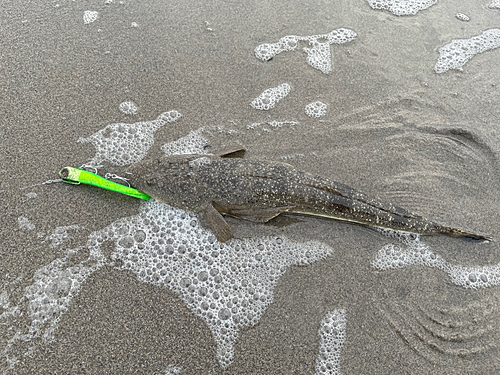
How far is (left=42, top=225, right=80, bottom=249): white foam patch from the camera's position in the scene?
2.91m

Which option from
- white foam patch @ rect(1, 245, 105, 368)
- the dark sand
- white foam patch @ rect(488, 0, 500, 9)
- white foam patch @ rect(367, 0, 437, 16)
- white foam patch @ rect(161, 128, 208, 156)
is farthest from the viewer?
white foam patch @ rect(488, 0, 500, 9)

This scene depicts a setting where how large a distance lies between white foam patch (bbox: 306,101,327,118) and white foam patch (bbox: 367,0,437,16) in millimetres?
2230

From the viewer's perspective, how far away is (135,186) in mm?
3184

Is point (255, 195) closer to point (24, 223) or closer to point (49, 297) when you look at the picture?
point (49, 297)

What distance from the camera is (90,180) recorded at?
312cm

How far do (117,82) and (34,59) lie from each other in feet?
3.44

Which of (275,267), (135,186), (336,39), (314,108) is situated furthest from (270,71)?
(275,267)

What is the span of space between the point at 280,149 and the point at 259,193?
75cm

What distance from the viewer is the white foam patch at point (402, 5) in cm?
488

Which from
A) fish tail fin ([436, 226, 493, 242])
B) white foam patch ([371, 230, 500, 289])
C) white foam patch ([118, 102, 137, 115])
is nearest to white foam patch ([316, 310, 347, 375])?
white foam patch ([371, 230, 500, 289])

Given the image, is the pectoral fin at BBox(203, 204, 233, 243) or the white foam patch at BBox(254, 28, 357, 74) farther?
the white foam patch at BBox(254, 28, 357, 74)

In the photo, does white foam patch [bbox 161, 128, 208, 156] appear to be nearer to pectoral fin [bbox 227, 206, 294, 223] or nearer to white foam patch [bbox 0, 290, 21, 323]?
pectoral fin [bbox 227, 206, 294, 223]

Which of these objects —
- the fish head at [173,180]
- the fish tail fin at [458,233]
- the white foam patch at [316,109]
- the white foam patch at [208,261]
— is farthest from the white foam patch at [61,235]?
the fish tail fin at [458,233]

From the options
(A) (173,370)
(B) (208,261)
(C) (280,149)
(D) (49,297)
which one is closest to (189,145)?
(C) (280,149)
